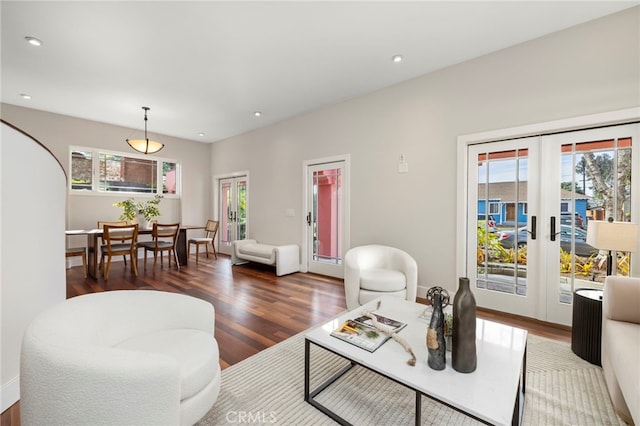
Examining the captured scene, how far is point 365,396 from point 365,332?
16.7 inches

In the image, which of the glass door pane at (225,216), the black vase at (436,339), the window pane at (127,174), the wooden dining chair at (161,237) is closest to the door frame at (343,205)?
the wooden dining chair at (161,237)

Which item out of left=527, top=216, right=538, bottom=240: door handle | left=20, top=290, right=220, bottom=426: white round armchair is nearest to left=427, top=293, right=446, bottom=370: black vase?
left=20, top=290, right=220, bottom=426: white round armchair

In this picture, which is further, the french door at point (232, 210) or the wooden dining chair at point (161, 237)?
the french door at point (232, 210)

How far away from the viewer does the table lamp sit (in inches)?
76.5

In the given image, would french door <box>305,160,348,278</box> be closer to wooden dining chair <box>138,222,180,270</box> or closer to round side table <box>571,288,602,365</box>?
wooden dining chair <box>138,222,180,270</box>

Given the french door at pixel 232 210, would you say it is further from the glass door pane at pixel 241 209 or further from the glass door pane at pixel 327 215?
the glass door pane at pixel 327 215

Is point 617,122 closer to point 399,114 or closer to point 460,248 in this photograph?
point 460,248

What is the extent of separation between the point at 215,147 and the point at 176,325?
6.30 m

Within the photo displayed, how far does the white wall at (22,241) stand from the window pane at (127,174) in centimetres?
435

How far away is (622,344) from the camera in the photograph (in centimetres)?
142

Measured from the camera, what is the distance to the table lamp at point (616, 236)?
194 centimetres

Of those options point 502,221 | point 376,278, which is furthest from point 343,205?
point 502,221

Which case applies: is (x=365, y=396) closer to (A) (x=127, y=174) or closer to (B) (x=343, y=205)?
(B) (x=343, y=205)

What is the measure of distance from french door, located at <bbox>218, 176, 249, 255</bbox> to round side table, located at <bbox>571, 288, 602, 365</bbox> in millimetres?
5605
